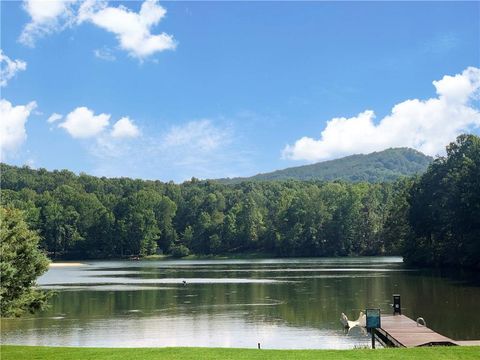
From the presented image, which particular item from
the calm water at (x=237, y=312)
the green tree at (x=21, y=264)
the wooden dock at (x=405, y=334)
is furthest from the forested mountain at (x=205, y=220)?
the green tree at (x=21, y=264)

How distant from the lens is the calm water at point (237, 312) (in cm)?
2573

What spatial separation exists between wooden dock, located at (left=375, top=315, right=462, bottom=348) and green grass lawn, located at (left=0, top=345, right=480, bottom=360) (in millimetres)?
4425

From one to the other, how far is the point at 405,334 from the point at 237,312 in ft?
40.6

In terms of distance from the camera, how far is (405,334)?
24062 mm

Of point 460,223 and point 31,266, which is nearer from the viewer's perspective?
point 31,266

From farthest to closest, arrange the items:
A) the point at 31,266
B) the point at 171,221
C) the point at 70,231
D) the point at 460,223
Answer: the point at 171,221, the point at 70,231, the point at 460,223, the point at 31,266

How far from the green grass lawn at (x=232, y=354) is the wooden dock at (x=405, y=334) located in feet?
14.5

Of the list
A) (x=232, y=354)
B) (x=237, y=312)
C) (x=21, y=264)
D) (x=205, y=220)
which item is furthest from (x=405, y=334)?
(x=205, y=220)

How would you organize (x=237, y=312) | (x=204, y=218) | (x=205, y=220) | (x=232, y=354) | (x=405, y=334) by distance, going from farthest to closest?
(x=204, y=218) → (x=205, y=220) → (x=237, y=312) → (x=405, y=334) → (x=232, y=354)

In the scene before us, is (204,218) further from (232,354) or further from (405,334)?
(232,354)

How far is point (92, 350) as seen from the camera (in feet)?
58.4

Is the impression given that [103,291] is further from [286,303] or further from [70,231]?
[70,231]

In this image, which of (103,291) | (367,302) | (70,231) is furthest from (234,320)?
(70,231)

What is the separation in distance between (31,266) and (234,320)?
11337mm
